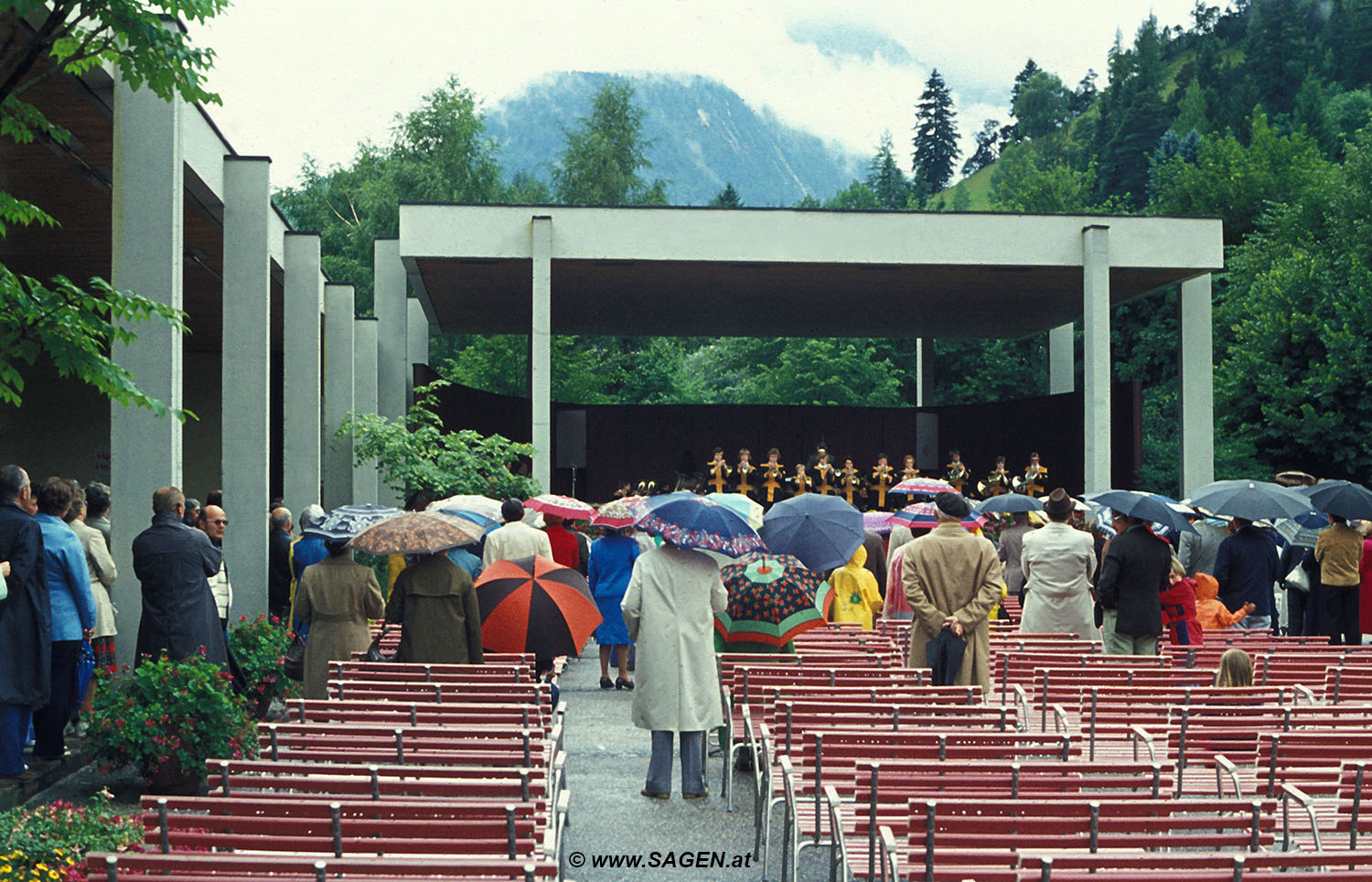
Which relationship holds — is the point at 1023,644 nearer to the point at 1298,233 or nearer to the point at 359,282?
the point at 1298,233

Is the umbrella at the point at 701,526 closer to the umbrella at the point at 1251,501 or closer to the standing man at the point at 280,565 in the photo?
the standing man at the point at 280,565

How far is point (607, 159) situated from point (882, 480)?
27.3m

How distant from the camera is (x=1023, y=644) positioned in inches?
381

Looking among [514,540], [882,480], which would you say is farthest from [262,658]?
[882,480]

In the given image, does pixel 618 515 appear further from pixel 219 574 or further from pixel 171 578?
pixel 171 578

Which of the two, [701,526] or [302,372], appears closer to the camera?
[701,526]

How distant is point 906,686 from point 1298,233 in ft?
140

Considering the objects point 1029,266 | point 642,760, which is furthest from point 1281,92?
point 642,760

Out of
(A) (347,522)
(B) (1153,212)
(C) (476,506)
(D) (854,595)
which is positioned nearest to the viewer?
(A) (347,522)

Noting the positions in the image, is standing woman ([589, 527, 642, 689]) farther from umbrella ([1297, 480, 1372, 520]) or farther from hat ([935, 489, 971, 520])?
umbrella ([1297, 480, 1372, 520])

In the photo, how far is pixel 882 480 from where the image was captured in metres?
31.2

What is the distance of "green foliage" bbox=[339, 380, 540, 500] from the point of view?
18031 mm

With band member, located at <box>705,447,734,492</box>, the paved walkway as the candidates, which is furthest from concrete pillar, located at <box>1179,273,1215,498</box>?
the paved walkway

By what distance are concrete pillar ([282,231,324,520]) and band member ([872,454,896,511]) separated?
16.1m
